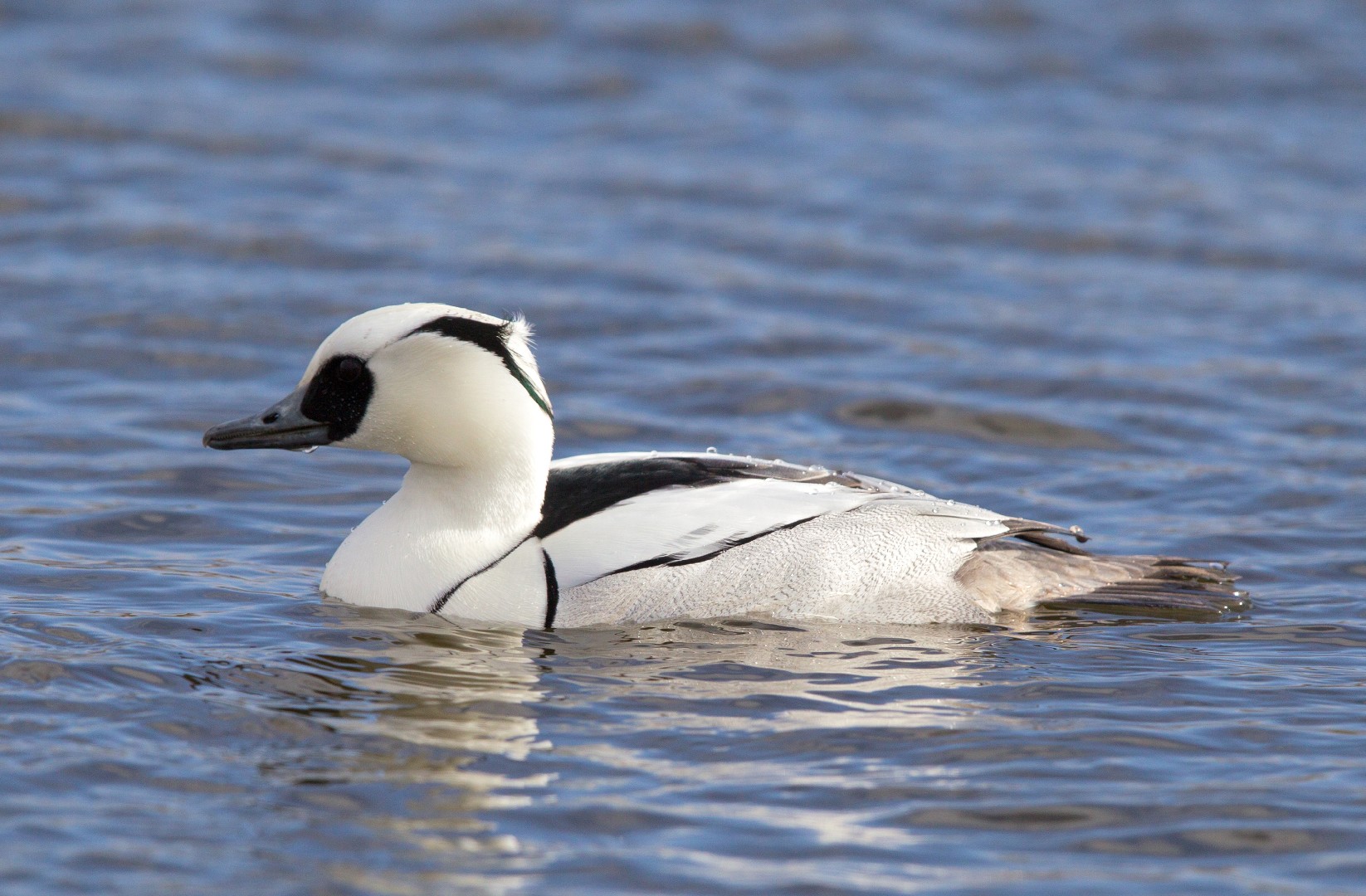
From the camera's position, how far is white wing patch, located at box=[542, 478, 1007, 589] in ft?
25.0

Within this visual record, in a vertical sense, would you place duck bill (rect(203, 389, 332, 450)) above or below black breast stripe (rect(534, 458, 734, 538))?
above

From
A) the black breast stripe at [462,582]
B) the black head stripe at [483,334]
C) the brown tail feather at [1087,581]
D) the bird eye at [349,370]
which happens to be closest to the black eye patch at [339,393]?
the bird eye at [349,370]

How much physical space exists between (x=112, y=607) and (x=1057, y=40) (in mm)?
14661

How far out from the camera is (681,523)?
7.70 metres

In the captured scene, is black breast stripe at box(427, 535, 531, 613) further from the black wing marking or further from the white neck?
the black wing marking

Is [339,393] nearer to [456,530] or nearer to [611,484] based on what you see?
[456,530]

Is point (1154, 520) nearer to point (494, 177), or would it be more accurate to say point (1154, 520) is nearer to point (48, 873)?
point (48, 873)

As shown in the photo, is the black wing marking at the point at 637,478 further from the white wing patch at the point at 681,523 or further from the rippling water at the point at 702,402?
the rippling water at the point at 702,402

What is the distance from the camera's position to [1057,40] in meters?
20.0

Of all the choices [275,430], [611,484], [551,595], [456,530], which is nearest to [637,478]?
[611,484]

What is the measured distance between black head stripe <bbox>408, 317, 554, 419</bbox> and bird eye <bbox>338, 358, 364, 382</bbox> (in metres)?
0.26

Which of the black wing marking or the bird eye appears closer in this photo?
the bird eye

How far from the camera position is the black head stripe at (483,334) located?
299 inches

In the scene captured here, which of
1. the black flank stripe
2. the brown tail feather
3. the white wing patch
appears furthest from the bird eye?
the brown tail feather
